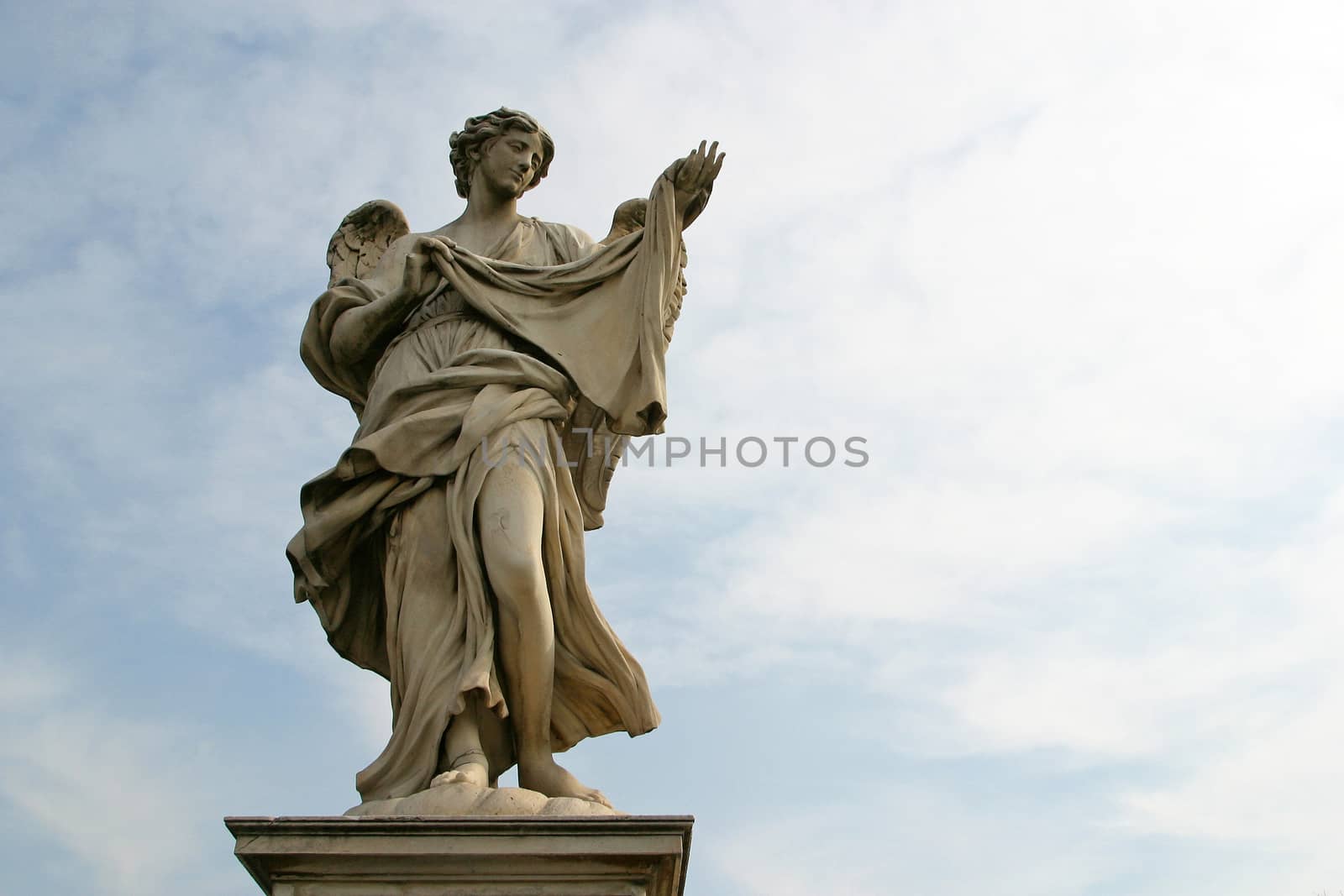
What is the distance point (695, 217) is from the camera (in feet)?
27.4

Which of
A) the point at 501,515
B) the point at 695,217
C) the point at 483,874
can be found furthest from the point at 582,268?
the point at 483,874

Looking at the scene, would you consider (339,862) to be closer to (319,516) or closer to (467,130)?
(319,516)

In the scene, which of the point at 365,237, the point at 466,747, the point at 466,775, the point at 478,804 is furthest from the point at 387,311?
the point at 478,804

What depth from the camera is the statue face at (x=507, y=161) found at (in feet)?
28.3

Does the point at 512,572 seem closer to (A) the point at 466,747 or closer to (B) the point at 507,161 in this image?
(A) the point at 466,747

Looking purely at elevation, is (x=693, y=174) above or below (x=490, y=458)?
above

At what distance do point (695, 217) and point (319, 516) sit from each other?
96.3 inches

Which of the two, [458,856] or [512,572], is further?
[512,572]

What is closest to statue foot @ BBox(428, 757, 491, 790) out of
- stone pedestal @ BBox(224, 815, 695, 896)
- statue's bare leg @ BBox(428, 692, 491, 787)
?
statue's bare leg @ BBox(428, 692, 491, 787)

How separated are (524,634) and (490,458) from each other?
0.85m

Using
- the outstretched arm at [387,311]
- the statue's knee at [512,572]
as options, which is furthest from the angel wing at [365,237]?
the statue's knee at [512,572]

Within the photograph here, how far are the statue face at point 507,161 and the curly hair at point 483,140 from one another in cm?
3

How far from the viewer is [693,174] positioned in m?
8.16

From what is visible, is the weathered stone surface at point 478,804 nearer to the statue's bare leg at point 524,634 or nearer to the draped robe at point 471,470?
the draped robe at point 471,470
